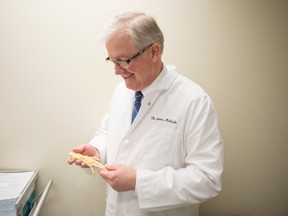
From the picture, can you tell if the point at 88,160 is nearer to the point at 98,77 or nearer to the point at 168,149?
the point at 168,149

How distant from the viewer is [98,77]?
1414mm

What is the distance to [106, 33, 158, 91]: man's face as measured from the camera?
1005 millimetres

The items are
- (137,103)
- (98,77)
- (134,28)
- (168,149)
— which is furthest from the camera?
(98,77)

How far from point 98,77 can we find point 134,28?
503mm

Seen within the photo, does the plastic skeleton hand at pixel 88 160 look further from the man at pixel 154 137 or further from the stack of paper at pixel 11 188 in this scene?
the stack of paper at pixel 11 188

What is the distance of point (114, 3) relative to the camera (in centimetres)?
134

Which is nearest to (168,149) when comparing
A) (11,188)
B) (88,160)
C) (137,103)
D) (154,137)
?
(154,137)

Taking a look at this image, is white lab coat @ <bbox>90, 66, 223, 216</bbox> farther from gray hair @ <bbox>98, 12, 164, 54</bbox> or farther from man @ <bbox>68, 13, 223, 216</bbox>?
gray hair @ <bbox>98, 12, 164, 54</bbox>

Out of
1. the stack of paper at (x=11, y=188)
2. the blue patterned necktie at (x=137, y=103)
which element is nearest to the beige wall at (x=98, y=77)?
the stack of paper at (x=11, y=188)

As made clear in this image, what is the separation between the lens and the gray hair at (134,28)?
3.27 feet

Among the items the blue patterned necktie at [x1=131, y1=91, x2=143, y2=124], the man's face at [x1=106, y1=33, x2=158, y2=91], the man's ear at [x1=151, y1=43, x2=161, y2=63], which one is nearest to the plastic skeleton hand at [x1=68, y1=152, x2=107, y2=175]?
the blue patterned necktie at [x1=131, y1=91, x2=143, y2=124]

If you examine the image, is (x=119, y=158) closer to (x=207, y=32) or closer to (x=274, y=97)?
(x=207, y=32)

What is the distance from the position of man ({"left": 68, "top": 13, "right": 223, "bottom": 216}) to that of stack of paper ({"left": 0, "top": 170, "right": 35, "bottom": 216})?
0.37 metres

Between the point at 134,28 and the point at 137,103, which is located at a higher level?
the point at 134,28
